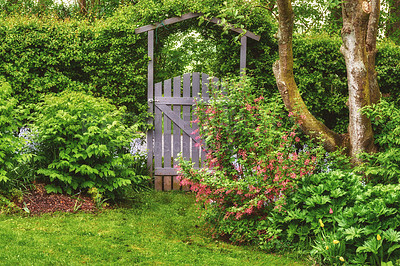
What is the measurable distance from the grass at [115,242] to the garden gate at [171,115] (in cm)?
189

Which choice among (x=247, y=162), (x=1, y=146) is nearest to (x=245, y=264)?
(x=247, y=162)

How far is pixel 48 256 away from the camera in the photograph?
13.4ft

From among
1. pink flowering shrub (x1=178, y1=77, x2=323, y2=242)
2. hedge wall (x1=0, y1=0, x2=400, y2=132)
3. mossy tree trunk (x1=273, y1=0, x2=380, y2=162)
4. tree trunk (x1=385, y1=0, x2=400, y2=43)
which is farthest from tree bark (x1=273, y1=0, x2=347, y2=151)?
tree trunk (x1=385, y1=0, x2=400, y2=43)

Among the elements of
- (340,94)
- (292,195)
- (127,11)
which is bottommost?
(292,195)

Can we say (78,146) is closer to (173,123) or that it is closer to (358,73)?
(173,123)

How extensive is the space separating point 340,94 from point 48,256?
605 centimetres

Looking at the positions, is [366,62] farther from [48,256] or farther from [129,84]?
[48,256]

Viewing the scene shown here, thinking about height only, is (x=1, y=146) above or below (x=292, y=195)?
above

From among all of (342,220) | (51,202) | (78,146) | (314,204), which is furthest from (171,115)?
(342,220)

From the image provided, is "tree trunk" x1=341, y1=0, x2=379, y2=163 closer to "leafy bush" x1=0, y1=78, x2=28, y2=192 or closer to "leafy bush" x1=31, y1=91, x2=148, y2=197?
"leafy bush" x1=31, y1=91, x2=148, y2=197

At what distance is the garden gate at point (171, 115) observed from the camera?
7.66 metres

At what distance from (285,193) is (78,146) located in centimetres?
287

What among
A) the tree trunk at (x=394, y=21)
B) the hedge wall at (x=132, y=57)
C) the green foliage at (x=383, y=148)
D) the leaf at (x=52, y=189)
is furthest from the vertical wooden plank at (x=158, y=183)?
the tree trunk at (x=394, y=21)

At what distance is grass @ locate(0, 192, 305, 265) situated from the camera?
13.6 ft
